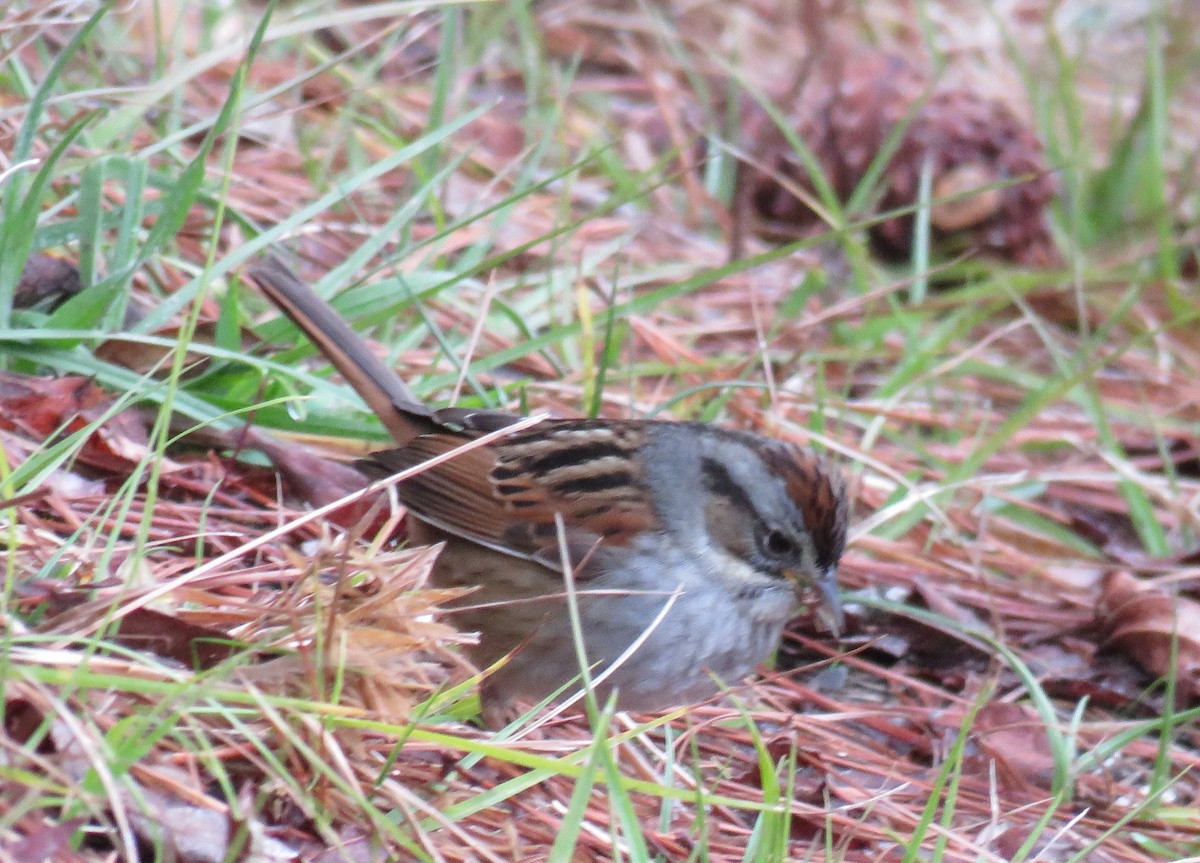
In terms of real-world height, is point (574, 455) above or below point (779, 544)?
above

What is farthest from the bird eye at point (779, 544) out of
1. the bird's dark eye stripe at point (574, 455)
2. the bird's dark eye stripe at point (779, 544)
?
the bird's dark eye stripe at point (574, 455)

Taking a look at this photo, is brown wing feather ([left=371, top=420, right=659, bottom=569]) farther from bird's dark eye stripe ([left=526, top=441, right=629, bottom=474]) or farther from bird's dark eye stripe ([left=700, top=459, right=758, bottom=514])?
bird's dark eye stripe ([left=700, top=459, right=758, bottom=514])

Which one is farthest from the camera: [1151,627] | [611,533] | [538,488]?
[1151,627]

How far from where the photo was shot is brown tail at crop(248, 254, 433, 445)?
2943 millimetres

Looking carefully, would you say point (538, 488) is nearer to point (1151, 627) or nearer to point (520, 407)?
point (520, 407)

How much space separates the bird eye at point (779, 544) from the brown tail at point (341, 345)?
2.37 ft

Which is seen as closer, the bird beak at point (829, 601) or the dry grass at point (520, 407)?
the dry grass at point (520, 407)

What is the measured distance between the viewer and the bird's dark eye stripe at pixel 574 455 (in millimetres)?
2887

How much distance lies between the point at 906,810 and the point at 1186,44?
433cm

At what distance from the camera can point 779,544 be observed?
2754 millimetres

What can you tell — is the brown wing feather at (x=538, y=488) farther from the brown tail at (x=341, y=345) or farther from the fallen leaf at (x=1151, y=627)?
the fallen leaf at (x=1151, y=627)

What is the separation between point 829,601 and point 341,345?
1.09m

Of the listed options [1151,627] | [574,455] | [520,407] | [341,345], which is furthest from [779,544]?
[1151,627]

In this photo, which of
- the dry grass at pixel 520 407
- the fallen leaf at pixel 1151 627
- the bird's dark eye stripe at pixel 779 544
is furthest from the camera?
the fallen leaf at pixel 1151 627
